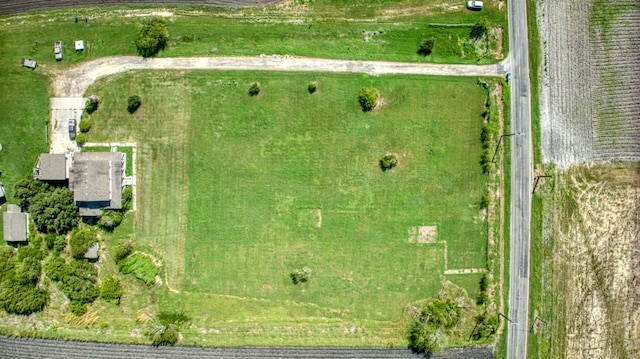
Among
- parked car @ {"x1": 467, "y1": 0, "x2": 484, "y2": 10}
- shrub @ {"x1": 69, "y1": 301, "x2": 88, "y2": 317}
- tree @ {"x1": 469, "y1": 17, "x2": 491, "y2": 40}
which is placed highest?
parked car @ {"x1": 467, "y1": 0, "x2": 484, "y2": 10}

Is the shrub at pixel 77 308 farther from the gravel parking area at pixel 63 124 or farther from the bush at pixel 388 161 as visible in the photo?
the bush at pixel 388 161

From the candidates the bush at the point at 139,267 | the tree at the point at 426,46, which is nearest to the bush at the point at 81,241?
the bush at the point at 139,267

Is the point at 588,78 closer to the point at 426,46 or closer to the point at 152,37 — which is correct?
the point at 426,46

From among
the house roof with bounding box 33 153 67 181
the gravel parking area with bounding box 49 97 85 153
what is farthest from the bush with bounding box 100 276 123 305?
the gravel parking area with bounding box 49 97 85 153

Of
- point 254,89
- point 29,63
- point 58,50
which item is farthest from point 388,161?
point 29,63

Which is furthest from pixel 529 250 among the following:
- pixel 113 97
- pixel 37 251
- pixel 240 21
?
pixel 37 251

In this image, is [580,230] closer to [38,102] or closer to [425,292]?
[425,292]

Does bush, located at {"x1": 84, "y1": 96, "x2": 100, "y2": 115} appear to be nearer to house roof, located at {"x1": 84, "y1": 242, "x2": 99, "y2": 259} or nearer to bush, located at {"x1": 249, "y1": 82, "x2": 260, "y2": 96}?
house roof, located at {"x1": 84, "y1": 242, "x2": 99, "y2": 259}
